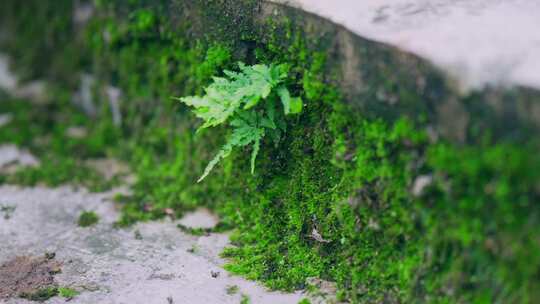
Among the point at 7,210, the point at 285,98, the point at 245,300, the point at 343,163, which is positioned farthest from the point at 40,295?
the point at 343,163

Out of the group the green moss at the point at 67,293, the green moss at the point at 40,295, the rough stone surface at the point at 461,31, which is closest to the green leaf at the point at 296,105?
the rough stone surface at the point at 461,31

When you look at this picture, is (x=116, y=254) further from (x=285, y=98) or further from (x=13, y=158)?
(x=13, y=158)

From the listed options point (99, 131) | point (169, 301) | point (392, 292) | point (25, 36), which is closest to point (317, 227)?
point (392, 292)

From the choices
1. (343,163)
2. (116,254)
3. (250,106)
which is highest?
(250,106)

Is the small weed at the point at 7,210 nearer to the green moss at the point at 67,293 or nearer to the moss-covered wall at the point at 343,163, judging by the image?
the moss-covered wall at the point at 343,163

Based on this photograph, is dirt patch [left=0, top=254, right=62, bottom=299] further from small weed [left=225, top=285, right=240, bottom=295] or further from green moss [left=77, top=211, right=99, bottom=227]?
small weed [left=225, top=285, right=240, bottom=295]

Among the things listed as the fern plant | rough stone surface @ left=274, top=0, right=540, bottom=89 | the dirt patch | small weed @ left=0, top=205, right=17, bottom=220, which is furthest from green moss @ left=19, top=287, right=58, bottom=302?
rough stone surface @ left=274, top=0, right=540, bottom=89
